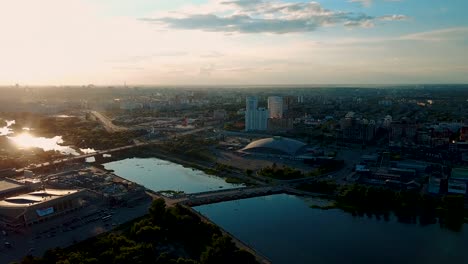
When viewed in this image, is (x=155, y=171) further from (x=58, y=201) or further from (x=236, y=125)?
(x=236, y=125)

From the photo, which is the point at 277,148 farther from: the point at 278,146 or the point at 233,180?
the point at 233,180

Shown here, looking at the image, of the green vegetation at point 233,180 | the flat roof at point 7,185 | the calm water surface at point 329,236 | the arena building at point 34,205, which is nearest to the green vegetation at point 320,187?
the calm water surface at point 329,236

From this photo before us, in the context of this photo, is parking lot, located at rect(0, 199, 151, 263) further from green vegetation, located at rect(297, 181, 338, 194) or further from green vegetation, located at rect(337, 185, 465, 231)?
green vegetation, located at rect(337, 185, 465, 231)

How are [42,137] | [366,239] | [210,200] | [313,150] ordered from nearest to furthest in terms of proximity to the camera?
1. [366,239]
2. [210,200]
3. [313,150]
4. [42,137]

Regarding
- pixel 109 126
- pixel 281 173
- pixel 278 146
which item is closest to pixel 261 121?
pixel 278 146

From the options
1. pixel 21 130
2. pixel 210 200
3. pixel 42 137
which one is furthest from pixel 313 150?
pixel 21 130

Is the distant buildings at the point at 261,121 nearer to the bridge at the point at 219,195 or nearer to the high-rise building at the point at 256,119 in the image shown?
the high-rise building at the point at 256,119
